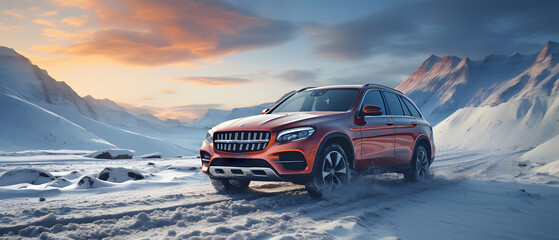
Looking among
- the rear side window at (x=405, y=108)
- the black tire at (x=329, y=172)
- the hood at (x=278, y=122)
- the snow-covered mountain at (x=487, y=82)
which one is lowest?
the black tire at (x=329, y=172)

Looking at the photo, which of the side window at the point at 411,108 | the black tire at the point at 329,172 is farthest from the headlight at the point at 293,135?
the side window at the point at 411,108

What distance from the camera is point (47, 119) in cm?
5150

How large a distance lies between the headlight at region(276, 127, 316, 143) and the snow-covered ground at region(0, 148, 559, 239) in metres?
0.80

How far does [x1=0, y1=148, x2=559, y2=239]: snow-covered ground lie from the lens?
3.60m

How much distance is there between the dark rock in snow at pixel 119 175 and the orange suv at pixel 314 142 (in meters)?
2.73

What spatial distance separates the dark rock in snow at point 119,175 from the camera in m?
7.56

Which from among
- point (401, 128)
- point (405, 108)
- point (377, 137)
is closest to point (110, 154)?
point (405, 108)

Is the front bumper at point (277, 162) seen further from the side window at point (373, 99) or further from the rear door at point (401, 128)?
the rear door at point (401, 128)

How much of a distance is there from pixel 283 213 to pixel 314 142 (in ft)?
3.38

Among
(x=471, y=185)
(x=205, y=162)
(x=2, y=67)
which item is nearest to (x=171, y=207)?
(x=205, y=162)

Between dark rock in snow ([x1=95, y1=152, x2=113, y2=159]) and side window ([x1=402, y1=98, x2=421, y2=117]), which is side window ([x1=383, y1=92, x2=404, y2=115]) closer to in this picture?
side window ([x1=402, y1=98, x2=421, y2=117])

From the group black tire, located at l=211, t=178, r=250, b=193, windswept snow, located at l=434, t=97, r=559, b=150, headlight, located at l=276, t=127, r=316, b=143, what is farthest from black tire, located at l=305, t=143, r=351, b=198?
windswept snow, located at l=434, t=97, r=559, b=150

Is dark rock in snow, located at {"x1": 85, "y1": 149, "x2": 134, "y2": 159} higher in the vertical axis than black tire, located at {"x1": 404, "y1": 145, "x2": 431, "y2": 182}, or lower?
lower

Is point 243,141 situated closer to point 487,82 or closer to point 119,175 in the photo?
point 119,175
